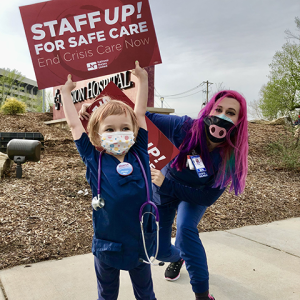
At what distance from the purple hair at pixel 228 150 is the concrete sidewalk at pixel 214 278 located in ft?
2.92

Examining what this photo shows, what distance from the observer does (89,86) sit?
9.28 meters

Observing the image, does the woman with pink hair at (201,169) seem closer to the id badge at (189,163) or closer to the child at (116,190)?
the id badge at (189,163)

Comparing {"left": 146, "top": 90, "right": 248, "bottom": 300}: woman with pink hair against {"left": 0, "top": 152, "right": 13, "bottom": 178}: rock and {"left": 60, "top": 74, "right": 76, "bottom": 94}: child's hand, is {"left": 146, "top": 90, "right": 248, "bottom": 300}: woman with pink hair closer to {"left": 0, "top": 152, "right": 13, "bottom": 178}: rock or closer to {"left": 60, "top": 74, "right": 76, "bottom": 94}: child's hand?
{"left": 60, "top": 74, "right": 76, "bottom": 94}: child's hand

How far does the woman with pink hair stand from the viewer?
7.35ft

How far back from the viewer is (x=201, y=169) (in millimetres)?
2229

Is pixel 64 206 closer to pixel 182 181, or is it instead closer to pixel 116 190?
pixel 182 181

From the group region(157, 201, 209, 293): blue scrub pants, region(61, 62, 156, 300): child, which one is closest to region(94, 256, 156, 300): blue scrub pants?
region(61, 62, 156, 300): child

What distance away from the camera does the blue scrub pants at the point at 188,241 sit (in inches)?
86.7

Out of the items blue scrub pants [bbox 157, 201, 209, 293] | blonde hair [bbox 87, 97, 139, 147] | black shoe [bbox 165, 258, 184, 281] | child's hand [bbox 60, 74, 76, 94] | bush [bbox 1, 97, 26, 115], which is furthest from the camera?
bush [bbox 1, 97, 26, 115]

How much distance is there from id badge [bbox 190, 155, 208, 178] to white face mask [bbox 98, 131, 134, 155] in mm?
716

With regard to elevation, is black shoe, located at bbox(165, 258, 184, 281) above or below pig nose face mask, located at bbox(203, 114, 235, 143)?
below

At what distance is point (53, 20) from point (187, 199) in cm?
160

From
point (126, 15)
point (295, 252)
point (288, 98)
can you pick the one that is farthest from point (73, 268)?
point (288, 98)

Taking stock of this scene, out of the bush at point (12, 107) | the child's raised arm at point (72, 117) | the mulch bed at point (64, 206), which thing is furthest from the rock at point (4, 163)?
the bush at point (12, 107)
